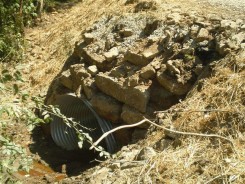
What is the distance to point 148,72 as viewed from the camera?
621cm

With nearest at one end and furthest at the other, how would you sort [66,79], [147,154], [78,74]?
[147,154] < [78,74] < [66,79]

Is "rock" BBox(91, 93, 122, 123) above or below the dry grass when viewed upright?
below

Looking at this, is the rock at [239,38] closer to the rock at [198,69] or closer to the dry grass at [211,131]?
the dry grass at [211,131]

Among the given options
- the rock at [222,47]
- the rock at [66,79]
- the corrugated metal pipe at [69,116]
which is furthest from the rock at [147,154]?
the rock at [66,79]

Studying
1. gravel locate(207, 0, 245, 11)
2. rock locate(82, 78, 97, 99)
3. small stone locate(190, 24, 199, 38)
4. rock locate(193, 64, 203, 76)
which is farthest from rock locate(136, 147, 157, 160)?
gravel locate(207, 0, 245, 11)

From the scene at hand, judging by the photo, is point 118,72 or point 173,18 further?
point 173,18

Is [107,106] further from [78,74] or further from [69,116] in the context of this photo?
[69,116]

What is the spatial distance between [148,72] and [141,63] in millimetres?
338

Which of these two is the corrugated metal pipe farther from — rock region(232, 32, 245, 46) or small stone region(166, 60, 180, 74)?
rock region(232, 32, 245, 46)

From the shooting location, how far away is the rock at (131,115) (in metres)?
6.19

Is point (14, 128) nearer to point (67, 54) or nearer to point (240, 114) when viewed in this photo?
point (67, 54)

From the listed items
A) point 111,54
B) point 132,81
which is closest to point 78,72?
point 111,54

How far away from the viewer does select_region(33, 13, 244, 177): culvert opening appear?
5949mm

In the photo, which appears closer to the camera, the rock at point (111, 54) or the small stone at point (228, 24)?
the small stone at point (228, 24)
